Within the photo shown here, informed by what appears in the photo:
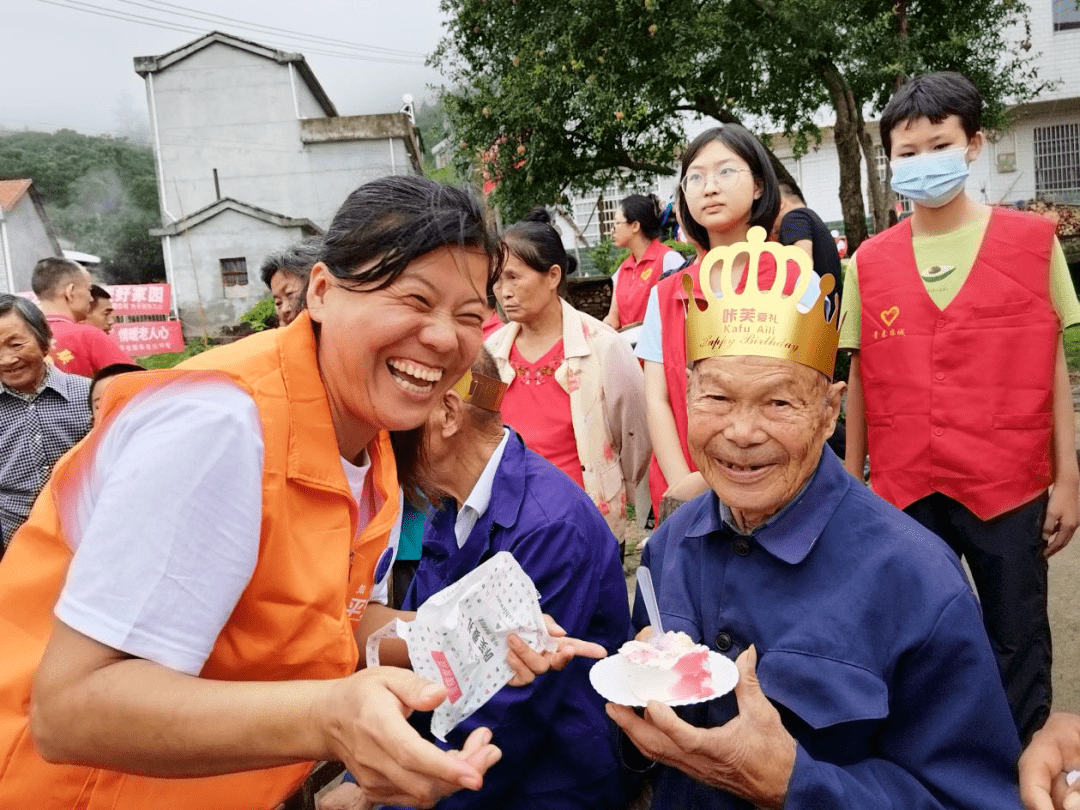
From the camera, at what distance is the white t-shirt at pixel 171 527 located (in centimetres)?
129

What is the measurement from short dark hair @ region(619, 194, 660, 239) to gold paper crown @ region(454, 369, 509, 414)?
4.14m

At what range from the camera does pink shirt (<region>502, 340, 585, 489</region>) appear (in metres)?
4.11

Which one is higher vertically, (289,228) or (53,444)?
(289,228)

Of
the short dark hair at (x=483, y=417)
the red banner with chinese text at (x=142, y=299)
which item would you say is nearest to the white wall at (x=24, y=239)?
the red banner with chinese text at (x=142, y=299)

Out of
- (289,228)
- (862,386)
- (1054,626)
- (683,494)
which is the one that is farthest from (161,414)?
(289,228)

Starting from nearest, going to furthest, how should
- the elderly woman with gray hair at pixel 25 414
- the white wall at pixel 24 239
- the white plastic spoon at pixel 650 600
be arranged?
1. the white plastic spoon at pixel 650 600
2. the elderly woman with gray hair at pixel 25 414
3. the white wall at pixel 24 239

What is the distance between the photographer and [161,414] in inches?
54.9

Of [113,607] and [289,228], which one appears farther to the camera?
[289,228]

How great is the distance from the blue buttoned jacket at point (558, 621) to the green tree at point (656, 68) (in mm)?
11168

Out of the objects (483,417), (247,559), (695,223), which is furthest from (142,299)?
(247,559)

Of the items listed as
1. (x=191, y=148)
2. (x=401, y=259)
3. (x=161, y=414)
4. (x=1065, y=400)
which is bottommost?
(x=1065, y=400)

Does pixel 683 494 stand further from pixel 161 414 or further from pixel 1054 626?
pixel 1054 626

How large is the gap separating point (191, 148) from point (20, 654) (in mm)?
32863

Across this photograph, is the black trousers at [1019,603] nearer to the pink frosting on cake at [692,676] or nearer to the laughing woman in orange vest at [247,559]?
the pink frosting on cake at [692,676]
